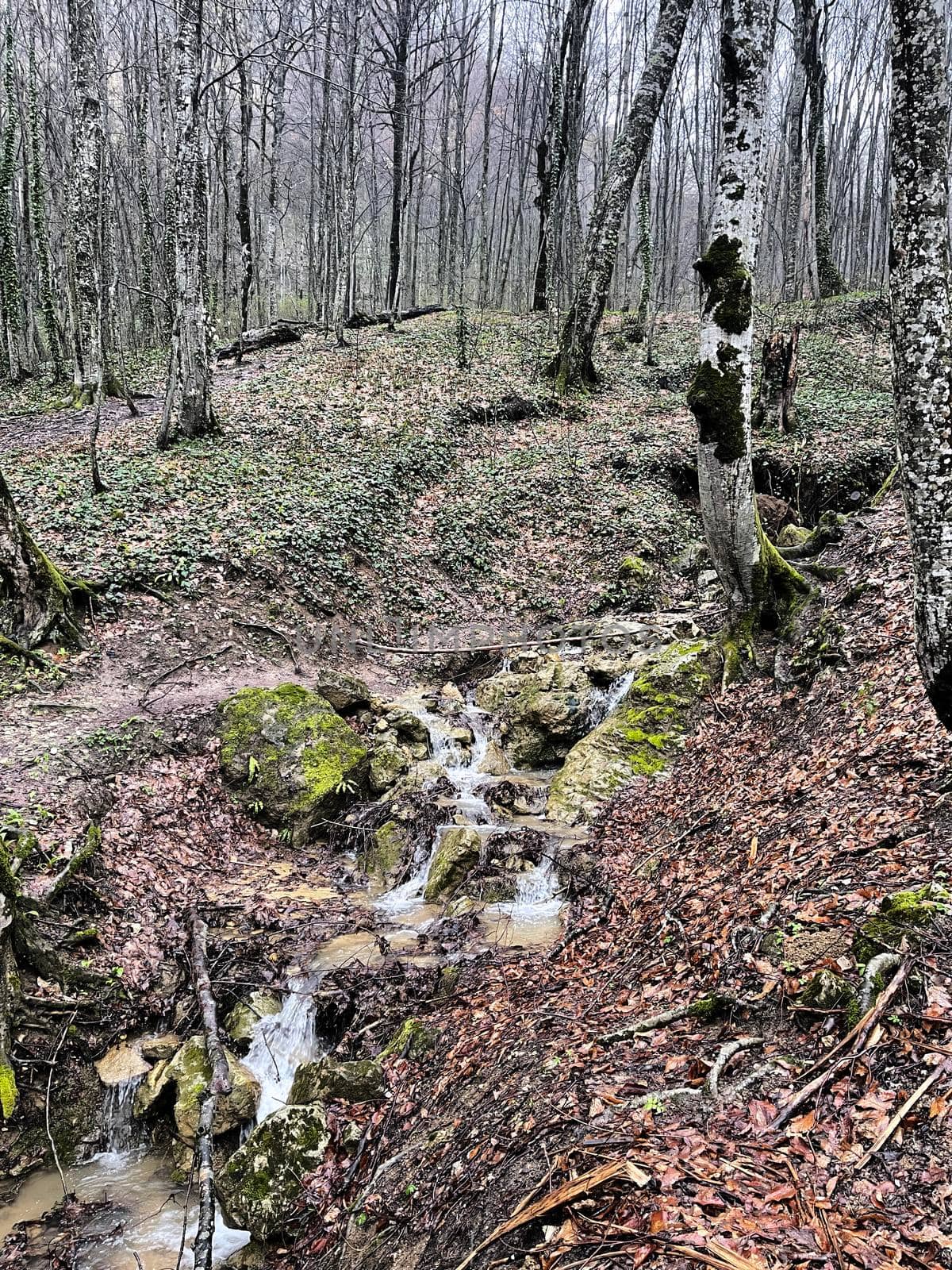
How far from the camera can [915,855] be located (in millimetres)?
3789

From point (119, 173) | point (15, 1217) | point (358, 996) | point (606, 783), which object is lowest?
point (15, 1217)

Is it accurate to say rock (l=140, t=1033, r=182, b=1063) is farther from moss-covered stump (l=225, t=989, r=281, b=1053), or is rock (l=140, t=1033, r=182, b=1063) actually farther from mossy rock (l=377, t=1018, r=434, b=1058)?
mossy rock (l=377, t=1018, r=434, b=1058)

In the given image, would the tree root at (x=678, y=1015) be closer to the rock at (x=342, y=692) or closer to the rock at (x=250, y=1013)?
the rock at (x=250, y=1013)

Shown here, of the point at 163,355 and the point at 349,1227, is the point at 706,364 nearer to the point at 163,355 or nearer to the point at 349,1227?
the point at 349,1227

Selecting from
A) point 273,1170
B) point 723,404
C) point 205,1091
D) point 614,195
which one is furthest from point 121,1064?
point 614,195

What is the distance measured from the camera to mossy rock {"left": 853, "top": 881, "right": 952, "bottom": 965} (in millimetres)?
3139

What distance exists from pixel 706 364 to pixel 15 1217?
8.74 metres

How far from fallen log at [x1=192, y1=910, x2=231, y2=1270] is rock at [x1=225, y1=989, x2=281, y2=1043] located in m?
0.15

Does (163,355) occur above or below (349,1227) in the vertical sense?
above

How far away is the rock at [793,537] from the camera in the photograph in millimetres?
10562

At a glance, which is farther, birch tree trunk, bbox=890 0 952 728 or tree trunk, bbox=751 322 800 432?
tree trunk, bbox=751 322 800 432

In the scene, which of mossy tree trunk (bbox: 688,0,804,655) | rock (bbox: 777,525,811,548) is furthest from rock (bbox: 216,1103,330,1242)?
rock (bbox: 777,525,811,548)

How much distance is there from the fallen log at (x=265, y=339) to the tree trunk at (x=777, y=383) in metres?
14.6

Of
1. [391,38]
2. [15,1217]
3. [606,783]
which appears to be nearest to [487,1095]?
[15,1217]
